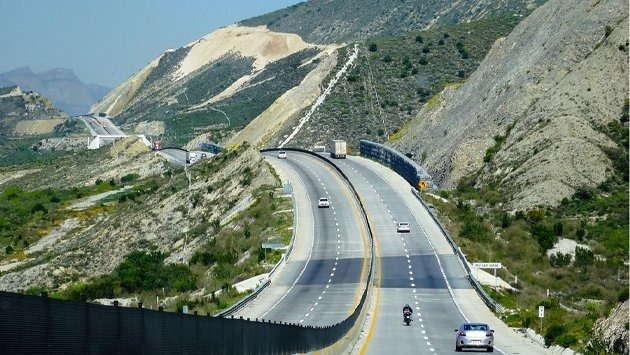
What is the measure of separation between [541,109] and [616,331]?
6841 centimetres

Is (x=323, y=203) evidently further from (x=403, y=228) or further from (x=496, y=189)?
(x=496, y=189)

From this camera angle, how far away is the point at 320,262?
74.0 metres

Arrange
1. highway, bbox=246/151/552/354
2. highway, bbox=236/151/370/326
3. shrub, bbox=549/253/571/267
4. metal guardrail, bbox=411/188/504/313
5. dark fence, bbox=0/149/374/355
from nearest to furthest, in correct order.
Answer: dark fence, bbox=0/149/374/355 < highway, bbox=246/151/552/354 < metal guardrail, bbox=411/188/504/313 < highway, bbox=236/151/370/326 < shrub, bbox=549/253/571/267

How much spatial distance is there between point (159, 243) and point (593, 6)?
46547mm

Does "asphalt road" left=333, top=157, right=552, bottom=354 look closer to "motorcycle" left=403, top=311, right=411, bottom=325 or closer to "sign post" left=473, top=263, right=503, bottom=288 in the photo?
"motorcycle" left=403, top=311, right=411, bottom=325

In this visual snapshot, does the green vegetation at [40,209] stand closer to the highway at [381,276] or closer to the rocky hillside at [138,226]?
the rocky hillside at [138,226]

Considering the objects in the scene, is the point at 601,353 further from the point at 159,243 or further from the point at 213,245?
the point at 159,243

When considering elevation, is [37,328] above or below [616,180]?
below

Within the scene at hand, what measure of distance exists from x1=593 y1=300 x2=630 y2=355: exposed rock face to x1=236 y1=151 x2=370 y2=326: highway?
59.5ft

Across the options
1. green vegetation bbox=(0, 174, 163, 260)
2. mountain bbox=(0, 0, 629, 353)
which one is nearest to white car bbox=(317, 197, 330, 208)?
mountain bbox=(0, 0, 629, 353)

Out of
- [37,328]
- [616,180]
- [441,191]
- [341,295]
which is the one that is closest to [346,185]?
[441,191]

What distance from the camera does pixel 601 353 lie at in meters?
30.8

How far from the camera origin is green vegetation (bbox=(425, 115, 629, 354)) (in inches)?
2222

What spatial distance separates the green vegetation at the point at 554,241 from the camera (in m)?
56.4
